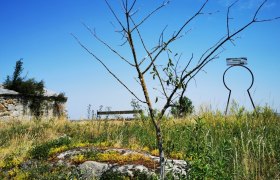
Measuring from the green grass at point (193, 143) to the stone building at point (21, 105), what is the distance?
967 centimetres

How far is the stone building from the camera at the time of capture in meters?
23.6

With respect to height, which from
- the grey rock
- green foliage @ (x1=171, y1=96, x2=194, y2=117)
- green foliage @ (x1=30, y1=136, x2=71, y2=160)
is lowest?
the grey rock

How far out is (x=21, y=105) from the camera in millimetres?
24953

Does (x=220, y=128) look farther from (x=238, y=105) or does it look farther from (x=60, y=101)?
(x=60, y=101)

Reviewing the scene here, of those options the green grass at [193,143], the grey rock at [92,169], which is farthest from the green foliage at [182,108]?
the grey rock at [92,169]

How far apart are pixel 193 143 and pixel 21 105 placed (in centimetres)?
2217

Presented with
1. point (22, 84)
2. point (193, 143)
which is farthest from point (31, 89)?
point (193, 143)

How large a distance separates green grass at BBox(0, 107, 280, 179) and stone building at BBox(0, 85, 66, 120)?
9667 mm

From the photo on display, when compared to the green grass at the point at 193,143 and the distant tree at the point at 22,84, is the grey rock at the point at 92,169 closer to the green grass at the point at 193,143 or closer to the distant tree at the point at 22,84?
the green grass at the point at 193,143

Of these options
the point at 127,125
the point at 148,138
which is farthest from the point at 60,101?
the point at 148,138

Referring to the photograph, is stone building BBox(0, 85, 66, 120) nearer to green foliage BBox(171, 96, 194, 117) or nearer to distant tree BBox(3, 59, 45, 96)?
distant tree BBox(3, 59, 45, 96)

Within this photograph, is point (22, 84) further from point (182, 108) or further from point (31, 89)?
point (182, 108)

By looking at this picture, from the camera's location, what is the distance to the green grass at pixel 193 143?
462cm

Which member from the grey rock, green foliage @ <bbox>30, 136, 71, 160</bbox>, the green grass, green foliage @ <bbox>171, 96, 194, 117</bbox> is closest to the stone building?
the green grass
